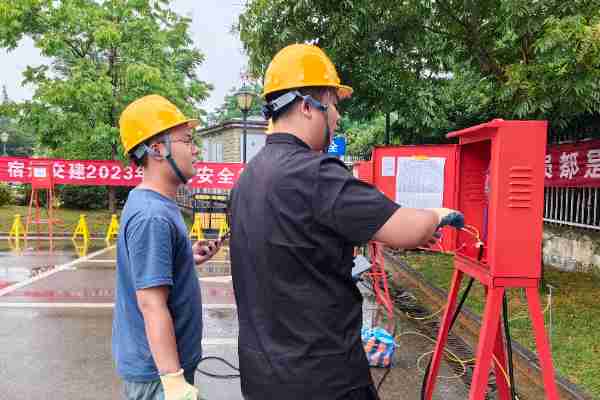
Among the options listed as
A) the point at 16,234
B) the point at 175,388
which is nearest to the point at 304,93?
the point at 175,388

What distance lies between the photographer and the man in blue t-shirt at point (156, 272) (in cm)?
187

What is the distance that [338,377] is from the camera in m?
1.63

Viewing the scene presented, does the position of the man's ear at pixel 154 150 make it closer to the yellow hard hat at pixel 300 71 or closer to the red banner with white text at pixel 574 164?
the yellow hard hat at pixel 300 71

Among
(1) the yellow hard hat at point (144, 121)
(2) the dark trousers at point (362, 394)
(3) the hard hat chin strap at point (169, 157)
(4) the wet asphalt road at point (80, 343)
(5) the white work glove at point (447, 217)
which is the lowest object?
(4) the wet asphalt road at point (80, 343)

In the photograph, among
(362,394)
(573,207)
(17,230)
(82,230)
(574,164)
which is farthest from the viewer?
(82,230)

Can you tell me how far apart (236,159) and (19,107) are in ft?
35.1

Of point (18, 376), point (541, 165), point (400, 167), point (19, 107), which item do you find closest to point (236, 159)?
point (19, 107)

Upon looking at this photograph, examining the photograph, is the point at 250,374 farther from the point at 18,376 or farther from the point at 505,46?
the point at 505,46

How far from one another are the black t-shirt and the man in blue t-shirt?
1.24ft

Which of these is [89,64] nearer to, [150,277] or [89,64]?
[89,64]

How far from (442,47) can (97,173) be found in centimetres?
1183

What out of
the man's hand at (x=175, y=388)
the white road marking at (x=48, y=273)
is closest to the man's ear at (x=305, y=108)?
the man's hand at (x=175, y=388)

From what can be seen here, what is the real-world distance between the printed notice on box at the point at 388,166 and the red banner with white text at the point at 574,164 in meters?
3.14

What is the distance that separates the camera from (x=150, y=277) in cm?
186
